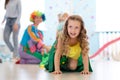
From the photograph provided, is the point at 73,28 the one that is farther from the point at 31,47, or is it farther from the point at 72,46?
the point at 31,47

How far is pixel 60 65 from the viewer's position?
2.38 meters

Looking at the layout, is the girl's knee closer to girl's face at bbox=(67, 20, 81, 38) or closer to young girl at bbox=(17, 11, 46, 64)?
girl's face at bbox=(67, 20, 81, 38)

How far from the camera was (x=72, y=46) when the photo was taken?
2258 mm

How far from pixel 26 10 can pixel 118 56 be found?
1822mm

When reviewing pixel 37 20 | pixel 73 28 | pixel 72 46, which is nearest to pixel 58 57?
pixel 72 46

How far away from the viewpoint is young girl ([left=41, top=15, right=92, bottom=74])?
2203 millimetres

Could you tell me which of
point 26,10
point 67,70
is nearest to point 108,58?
point 26,10

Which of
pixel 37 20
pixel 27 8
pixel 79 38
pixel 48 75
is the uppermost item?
pixel 27 8

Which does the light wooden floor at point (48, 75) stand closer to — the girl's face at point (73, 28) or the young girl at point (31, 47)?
the girl's face at point (73, 28)

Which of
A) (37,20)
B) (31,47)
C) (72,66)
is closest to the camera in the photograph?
(72,66)

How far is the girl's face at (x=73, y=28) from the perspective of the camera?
A: 2.18 m

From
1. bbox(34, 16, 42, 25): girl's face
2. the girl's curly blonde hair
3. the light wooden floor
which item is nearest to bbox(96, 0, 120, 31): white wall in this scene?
bbox(34, 16, 42, 25): girl's face

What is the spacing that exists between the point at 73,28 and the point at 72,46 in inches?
6.1

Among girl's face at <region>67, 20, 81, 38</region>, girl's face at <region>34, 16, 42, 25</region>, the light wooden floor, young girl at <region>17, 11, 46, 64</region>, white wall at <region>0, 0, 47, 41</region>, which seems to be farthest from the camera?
white wall at <region>0, 0, 47, 41</region>
